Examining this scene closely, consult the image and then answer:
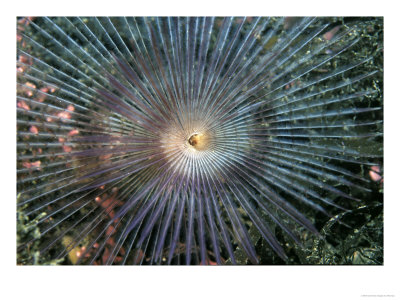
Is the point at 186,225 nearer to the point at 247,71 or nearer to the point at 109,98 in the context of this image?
the point at 109,98

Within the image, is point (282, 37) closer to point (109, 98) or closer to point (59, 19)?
point (109, 98)

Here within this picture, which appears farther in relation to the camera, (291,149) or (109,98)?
(291,149)
